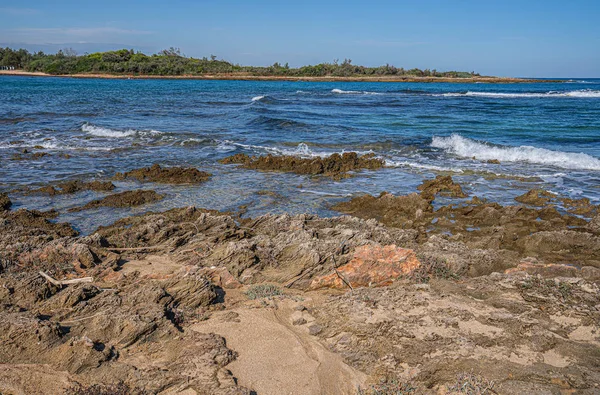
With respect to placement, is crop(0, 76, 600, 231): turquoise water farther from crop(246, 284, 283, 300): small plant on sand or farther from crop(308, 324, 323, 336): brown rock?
crop(308, 324, 323, 336): brown rock

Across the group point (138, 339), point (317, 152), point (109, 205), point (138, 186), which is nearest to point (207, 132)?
point (317, 152)

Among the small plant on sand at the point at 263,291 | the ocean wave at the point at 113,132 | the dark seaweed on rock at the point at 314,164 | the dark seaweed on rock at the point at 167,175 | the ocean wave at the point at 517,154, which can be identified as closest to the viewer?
the small plant on sand at the point at 263,291

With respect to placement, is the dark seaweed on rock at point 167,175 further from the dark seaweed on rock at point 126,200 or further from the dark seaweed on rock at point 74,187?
the dark seaweed on rock at point 126,200

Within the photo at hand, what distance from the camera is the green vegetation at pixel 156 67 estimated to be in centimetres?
9025

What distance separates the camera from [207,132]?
71.6ft

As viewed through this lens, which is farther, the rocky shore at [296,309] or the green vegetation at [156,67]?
the green vegetation at [156,67]

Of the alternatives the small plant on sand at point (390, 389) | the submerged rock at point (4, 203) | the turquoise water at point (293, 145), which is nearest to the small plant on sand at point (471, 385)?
the small plant on sand at point (390, 389)

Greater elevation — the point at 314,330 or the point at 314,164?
the point at 314,164

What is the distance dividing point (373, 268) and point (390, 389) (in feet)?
7.90

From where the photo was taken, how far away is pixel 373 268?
6.34 m

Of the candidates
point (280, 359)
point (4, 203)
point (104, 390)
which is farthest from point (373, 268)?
point (4, 203)

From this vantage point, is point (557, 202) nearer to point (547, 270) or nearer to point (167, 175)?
point (547, 270)

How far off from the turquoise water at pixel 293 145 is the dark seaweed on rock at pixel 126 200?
38 centimetres

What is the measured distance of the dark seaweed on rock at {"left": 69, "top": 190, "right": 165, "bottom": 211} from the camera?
1018cm
